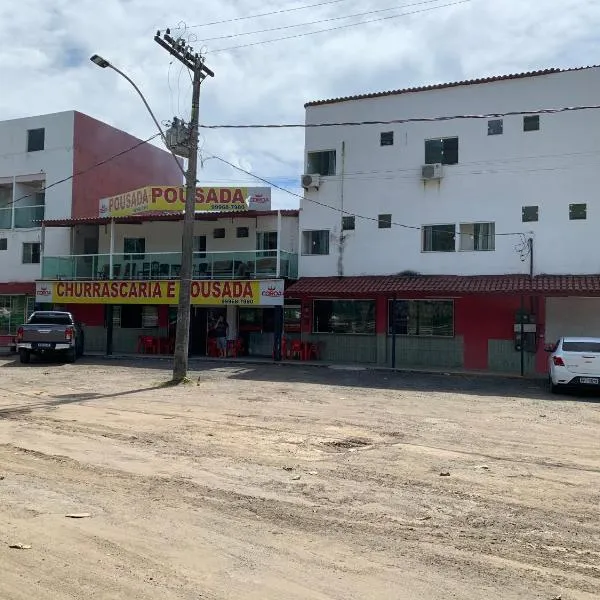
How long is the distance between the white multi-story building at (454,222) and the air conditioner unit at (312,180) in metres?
0.06

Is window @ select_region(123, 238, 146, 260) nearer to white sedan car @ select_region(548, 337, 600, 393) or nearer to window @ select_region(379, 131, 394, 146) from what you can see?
window @ select_region(379, 131, 394, 146)

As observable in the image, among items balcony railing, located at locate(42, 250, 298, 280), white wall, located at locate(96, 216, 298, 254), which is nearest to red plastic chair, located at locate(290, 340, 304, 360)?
balcony railing, located at locate(42, 250, 298, 280)

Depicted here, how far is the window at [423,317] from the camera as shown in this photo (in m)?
23.2

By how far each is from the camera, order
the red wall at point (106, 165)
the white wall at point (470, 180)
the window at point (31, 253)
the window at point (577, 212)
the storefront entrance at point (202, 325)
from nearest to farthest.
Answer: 1. the window at point (577, 212)
2. the white wall at point (470, 180)
3. the storefront entrance at point (202, 325)
4. the red wall at point (106, 165)
5. the window at point (31, 253)

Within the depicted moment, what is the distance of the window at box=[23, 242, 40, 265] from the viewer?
1247 inches

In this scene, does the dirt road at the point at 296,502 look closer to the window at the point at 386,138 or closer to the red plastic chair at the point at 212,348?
the red plastic chair at the point at 212,348

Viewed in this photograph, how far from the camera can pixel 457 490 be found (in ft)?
22.3

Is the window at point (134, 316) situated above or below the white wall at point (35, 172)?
below

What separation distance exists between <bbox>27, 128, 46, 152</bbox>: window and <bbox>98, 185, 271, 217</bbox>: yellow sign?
6.74m

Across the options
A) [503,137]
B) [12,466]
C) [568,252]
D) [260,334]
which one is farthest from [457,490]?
[260,334]

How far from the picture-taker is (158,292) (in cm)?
2561

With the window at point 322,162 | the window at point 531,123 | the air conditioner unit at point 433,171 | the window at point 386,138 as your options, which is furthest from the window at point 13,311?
the window at point 531,123

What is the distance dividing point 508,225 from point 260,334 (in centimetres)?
1089

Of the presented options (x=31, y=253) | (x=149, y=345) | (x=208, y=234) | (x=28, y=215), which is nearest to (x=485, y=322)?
(x=208, y=234)
